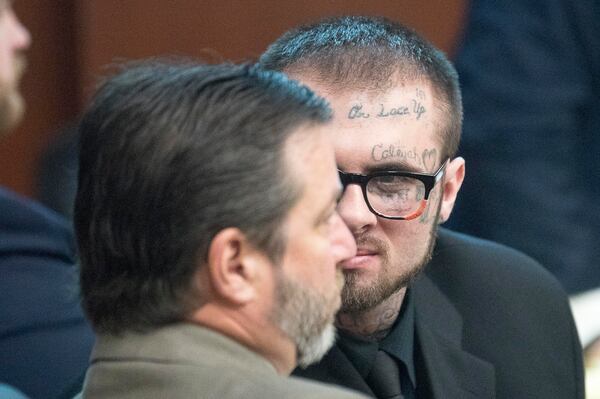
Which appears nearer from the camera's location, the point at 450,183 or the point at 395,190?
the point at 395,190

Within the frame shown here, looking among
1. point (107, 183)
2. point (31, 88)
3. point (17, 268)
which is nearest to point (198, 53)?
point (31, 88)

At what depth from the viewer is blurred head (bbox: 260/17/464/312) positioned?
163 centimetres

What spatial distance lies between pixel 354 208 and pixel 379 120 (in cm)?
13

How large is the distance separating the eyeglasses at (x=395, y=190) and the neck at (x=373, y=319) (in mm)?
145

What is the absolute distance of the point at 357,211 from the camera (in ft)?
5.33

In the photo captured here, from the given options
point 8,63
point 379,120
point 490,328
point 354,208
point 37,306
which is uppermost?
point 379,120

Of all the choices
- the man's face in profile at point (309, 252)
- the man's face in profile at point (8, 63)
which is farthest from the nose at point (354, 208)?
the man's face in profile at point (8, 63)

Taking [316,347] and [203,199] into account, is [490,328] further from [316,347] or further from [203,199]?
[203,199]

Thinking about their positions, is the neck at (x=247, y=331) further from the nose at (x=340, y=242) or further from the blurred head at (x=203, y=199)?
the nose at (x=340, y=242)

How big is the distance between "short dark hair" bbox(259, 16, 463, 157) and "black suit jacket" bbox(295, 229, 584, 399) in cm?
28

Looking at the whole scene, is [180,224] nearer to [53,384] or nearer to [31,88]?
[53,384]

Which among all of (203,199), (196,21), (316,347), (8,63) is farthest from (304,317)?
(196,21)

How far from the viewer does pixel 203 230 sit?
1257 millimetres

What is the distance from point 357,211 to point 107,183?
1.48 ft
